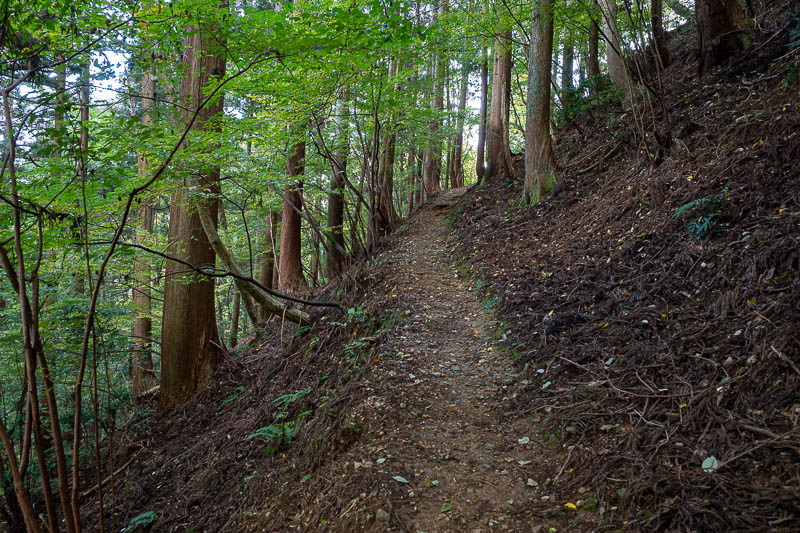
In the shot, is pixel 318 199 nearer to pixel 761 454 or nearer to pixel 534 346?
pixel 534 346

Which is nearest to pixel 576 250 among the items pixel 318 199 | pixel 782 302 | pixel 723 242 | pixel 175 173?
pixel 723 242

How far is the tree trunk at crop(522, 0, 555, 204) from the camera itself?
25.1 ft

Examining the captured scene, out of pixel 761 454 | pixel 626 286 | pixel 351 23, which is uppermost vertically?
pixel 351 23

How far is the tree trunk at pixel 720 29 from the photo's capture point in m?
6.69

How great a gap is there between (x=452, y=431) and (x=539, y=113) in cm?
629

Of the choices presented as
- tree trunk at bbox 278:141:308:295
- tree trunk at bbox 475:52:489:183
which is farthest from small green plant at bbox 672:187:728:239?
tree trunk at bbox 475:52:489:183

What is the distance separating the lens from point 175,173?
4.84 meters

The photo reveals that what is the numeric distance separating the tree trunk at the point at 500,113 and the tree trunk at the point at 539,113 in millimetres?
2885

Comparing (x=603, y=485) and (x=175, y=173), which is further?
(x=175, y=173)

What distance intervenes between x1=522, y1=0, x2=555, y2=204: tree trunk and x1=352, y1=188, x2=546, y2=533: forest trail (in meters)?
3.04

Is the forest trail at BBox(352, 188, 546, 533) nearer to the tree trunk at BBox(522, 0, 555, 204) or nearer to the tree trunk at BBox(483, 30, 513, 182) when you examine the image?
the tree trunk at BBox(522, 0, 555, 204)

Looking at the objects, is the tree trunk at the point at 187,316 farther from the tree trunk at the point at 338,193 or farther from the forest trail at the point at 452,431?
the forest trail at the point at 452,431

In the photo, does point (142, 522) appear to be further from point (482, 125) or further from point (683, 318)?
point (482, 125)

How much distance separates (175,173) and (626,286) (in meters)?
4.88
